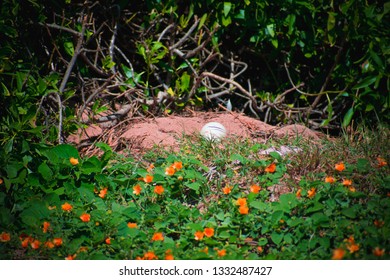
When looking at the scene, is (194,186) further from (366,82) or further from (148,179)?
(366,82)

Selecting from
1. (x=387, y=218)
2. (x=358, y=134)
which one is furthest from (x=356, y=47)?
(x=387, y=218)

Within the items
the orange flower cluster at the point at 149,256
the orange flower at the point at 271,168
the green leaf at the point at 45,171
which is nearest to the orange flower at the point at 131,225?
the orange flower cluster at the point at 149,256

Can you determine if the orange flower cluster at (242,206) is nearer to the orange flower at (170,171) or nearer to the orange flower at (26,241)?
the orange flower at (170,171)

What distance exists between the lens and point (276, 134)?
13.5 ft

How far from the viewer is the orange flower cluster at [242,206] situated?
9.55 feet

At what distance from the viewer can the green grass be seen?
2.71 m

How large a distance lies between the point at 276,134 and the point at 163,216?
142 centimetres

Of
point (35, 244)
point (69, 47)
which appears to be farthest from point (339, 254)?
point (69, 47)

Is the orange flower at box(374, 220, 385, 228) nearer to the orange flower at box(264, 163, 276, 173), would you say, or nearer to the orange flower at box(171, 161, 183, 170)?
the orange flower at box(264, 163, 276, 173)

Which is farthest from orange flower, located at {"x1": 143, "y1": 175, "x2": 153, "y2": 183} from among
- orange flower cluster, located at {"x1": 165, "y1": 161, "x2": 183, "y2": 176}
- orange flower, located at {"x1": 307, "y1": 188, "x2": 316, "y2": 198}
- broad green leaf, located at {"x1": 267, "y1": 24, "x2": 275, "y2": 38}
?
broad green leaf, located at {"x1": 267, "y1": 24, "x2": 275, "y2": 38}

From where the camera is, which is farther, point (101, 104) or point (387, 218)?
point (101, 104)

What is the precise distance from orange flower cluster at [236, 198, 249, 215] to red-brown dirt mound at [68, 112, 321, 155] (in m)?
1.03
